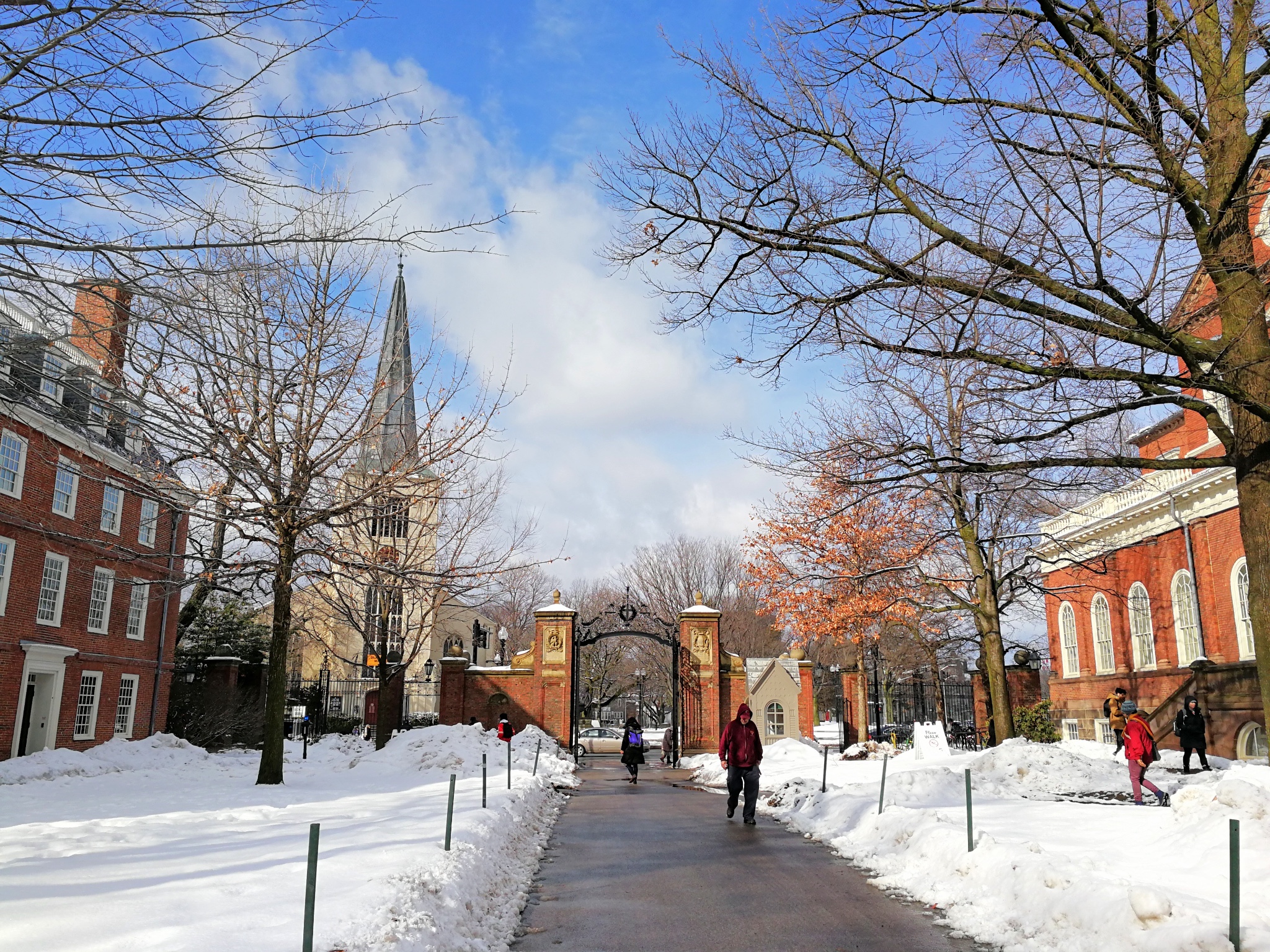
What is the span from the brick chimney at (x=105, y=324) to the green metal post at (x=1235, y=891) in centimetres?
878

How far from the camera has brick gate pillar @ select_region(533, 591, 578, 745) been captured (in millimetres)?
31969

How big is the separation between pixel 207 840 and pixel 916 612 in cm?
2154

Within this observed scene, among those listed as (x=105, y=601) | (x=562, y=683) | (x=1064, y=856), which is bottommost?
(x=1064, y=856)

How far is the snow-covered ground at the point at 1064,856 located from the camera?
22.2 ft

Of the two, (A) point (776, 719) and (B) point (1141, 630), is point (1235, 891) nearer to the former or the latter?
(B) point (1141, 630)

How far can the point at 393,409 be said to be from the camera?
1722 centimetres

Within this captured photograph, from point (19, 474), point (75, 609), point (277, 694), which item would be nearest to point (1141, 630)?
point (277, 694)

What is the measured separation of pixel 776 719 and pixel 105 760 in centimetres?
2027

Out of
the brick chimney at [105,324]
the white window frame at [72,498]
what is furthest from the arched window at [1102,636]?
the white window frame at [72,498]

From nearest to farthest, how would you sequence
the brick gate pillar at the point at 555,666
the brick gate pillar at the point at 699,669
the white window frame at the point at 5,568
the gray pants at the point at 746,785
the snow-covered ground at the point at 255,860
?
the snow-covered ground at the point at 255,860 < the gray pants at the point at 746,785 < the white window frame at the point at 5,568 < the brick gate pillar at the point at 555,666 < the brick gate pillar at the point at 699,669

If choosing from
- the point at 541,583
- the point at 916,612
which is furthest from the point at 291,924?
the point at 541,583

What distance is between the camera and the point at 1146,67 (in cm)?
902

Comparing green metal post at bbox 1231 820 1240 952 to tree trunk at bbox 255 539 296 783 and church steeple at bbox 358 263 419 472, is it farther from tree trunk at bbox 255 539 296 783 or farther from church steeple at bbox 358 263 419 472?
tree trunk at bbox 255 539 296 783

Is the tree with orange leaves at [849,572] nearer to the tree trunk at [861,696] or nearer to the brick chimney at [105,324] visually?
the tree trunk at [861,696]
